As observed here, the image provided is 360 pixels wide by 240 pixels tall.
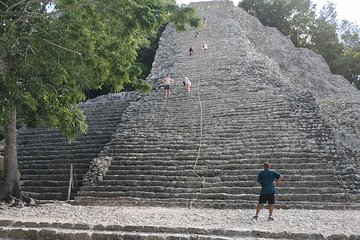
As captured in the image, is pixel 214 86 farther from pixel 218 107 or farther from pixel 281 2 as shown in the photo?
pixel 281 2

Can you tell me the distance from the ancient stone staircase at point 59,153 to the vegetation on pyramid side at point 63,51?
5.58 ft

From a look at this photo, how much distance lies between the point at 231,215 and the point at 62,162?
6.19 m

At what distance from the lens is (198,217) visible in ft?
22.6

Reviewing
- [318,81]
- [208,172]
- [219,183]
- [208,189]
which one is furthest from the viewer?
[318,81]

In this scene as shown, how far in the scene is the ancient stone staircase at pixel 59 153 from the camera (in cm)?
1052

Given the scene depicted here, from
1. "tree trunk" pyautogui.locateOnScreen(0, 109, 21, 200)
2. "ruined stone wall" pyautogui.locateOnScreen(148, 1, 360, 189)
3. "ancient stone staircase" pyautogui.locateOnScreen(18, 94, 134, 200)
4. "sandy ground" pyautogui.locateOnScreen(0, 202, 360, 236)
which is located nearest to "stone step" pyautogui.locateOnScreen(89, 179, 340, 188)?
"ruined stone wall" pyautogui.locateOnScreen(148, 1, 360, 189)

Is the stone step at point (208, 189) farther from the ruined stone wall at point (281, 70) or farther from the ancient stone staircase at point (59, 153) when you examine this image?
the ancient stone staircase at point (59, 153)

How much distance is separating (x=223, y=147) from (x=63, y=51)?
4.69m

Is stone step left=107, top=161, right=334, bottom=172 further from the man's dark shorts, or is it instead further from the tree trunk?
the man's dark shorts

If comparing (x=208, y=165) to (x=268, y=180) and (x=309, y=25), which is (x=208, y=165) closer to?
(x=268, y=180)

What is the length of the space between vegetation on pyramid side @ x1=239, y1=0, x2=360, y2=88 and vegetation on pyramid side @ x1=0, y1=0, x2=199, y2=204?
22.1 metres

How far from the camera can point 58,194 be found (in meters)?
10.0

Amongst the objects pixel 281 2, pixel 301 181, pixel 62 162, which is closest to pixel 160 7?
pixel 301 181

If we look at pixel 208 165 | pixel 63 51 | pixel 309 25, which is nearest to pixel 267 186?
pixel 208 165
